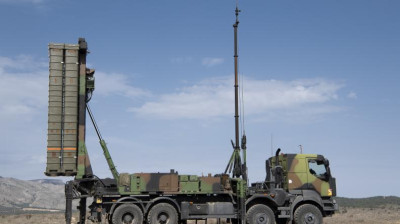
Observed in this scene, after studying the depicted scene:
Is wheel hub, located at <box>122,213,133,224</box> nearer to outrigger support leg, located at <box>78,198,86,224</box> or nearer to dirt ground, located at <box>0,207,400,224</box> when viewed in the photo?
outrigger support leg, located at <box>78,198,86,224</box>

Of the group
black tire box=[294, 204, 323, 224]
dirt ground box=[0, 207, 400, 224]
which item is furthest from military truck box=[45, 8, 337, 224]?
dirt ground box=[0, 207, 400, 224]

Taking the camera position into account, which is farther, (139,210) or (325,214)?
(325,214)

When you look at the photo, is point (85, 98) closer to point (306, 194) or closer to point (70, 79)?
point (70, 79)

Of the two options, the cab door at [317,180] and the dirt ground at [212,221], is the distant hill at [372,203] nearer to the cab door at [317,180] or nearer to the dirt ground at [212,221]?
the dirt ground at [212,221]

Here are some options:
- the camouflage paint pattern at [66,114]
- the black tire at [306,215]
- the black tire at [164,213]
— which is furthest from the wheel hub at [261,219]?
the camouflage paint pattern at [66,114]

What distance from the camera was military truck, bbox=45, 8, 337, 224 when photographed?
70.5 ft

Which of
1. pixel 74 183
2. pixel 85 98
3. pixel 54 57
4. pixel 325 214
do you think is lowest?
pixel 325 214

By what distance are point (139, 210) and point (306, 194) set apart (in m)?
7.39

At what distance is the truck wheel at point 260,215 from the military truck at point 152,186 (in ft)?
0.14

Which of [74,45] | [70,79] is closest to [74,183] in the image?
[70,79]

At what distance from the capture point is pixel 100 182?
21906mm

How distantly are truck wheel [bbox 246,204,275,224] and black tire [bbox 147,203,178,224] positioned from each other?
10.7 feet

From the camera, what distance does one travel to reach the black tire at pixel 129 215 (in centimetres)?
2119

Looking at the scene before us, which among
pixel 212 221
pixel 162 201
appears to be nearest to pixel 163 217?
pixel 162 201
